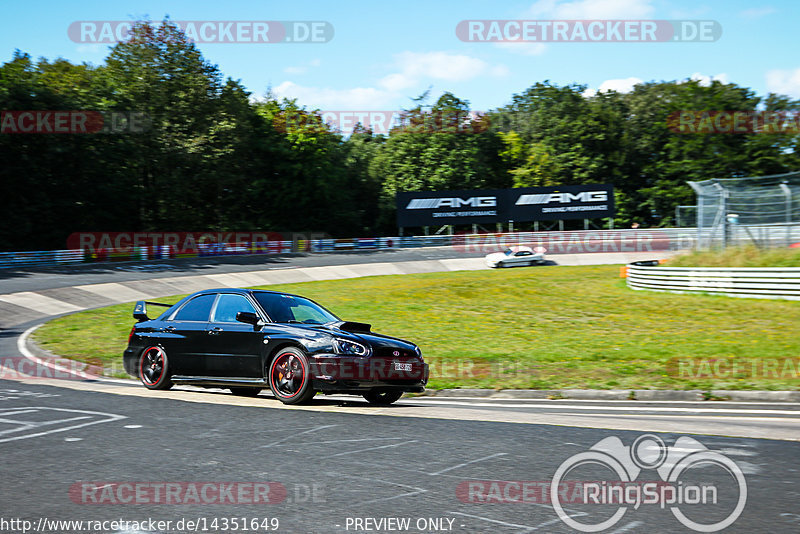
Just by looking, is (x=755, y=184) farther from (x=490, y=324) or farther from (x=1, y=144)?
(x=1, y=144)

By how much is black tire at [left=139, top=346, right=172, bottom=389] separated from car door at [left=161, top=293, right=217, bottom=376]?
0.12 metres

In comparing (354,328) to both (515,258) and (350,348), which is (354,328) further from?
(515,258)

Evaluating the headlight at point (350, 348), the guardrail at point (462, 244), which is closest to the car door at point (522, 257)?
the guardrail at point (462, 244)

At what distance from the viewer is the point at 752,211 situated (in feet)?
73.9

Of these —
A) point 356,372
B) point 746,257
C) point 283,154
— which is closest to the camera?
point 356,372

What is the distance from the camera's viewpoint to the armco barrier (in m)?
21.1

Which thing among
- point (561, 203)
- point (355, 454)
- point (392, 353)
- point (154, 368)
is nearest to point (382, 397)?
point (392, 353)

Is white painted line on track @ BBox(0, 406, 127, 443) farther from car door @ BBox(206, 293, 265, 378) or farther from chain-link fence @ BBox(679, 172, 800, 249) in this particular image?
chain-link fence @ BBox(679, 172, 800, 249)

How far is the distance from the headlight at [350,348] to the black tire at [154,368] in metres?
3.07

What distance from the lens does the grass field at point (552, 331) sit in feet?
39.2

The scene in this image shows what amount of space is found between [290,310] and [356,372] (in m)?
1.74

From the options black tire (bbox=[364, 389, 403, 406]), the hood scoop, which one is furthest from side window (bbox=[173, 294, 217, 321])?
black tire (bbox=[364, 389, 403, 406])

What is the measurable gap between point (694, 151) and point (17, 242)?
5575 centimetres

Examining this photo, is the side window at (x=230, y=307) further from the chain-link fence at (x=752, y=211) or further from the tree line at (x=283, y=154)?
the tree line at (x=283, y=154)
